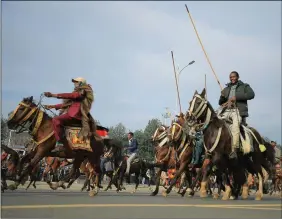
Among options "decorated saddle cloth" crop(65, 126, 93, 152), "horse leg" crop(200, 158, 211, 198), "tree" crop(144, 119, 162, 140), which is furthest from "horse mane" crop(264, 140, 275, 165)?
"tree" crop(144, 119, 162, 140)

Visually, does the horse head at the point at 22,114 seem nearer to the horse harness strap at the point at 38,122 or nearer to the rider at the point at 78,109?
the horse harness strap at the point at 38,122

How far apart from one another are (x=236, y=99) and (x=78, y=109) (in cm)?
532

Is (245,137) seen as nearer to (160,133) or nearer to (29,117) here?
(160,133)

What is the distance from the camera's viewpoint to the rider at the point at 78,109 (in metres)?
10.6

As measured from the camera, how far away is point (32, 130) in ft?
35.2

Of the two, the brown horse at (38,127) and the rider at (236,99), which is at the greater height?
the rider at (236,99)

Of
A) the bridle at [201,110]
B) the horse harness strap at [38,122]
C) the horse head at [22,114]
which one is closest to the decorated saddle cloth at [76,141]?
the horse harness strap at [38,122]

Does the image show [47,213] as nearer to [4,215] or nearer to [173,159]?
[4,215]

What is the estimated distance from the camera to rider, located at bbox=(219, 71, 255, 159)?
12098mm

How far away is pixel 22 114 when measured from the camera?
Result: 35.7ft

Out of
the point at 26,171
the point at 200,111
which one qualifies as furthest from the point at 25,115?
the point at 200,111

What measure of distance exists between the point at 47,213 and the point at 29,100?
5782mm

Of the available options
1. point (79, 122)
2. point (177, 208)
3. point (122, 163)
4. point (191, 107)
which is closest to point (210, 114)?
point (191, 107)

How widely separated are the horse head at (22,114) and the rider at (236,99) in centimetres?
589
